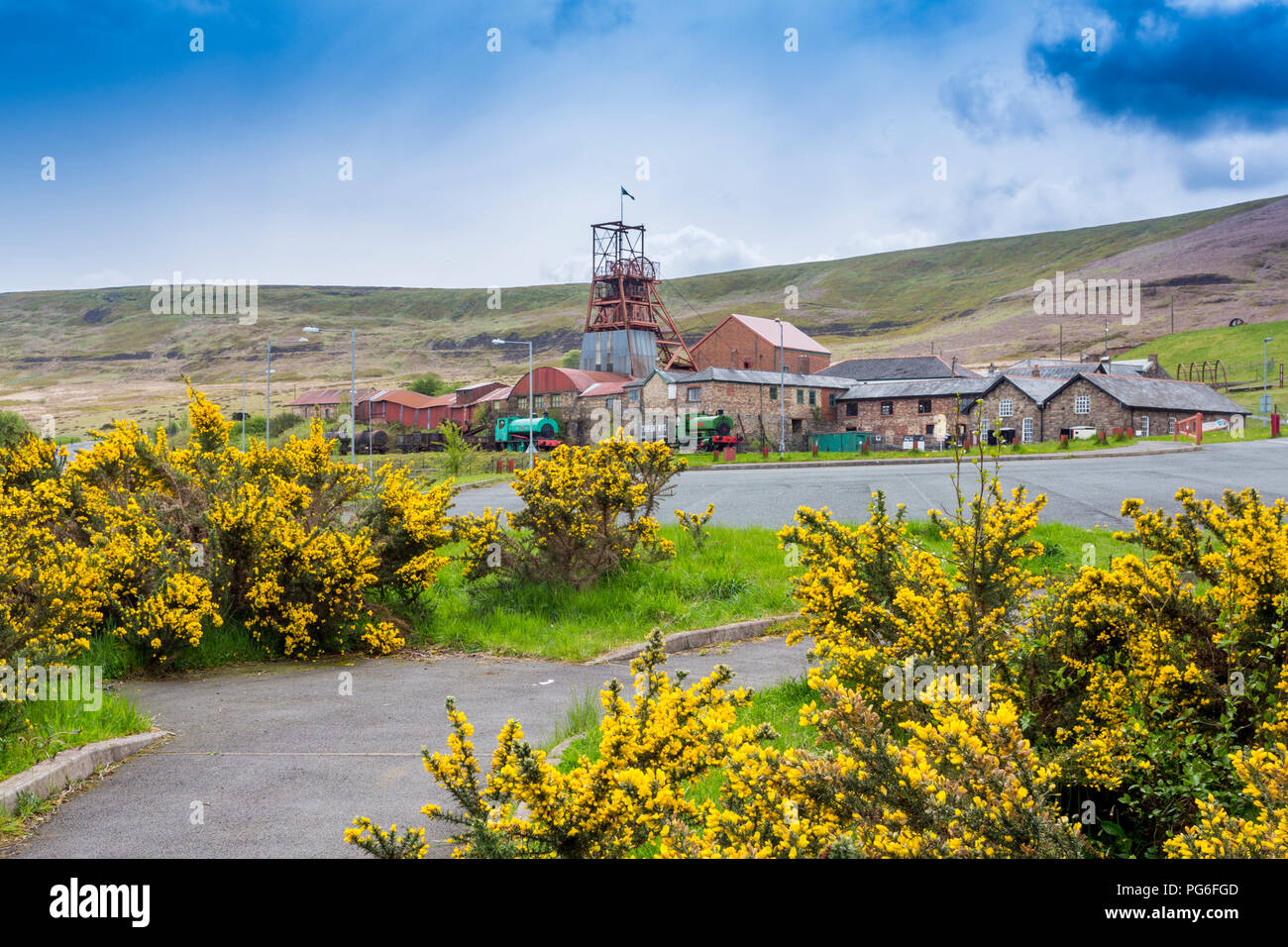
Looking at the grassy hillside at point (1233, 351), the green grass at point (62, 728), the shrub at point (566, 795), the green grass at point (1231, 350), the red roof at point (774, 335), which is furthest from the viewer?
the green grass at point (1231, 350)

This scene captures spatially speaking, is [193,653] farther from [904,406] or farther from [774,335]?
[774,335]

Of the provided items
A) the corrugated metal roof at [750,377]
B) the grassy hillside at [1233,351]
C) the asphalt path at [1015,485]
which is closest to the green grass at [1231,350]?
the grassy hillside at [1233,351]

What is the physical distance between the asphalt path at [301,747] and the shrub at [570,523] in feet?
5.88

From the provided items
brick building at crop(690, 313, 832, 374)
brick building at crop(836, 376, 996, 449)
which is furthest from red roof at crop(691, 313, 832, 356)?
brick building at crop(836, 376, 996, 449)

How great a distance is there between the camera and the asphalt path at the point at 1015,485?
17906 mm

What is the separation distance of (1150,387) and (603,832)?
70516mm

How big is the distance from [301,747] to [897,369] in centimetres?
8203

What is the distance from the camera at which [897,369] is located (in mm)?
82812

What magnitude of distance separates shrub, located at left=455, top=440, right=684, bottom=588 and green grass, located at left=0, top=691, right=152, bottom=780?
4.25m

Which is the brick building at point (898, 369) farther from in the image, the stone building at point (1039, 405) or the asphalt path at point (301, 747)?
the asphalt path at point (301, 747)

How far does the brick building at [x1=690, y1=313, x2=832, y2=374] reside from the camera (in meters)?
79.6

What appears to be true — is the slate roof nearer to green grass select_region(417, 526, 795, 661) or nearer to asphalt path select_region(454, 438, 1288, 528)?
asphalt path select_region(454, 438, 1288, 528)

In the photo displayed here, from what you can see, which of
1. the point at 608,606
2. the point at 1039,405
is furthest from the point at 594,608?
the point at 1039,405
